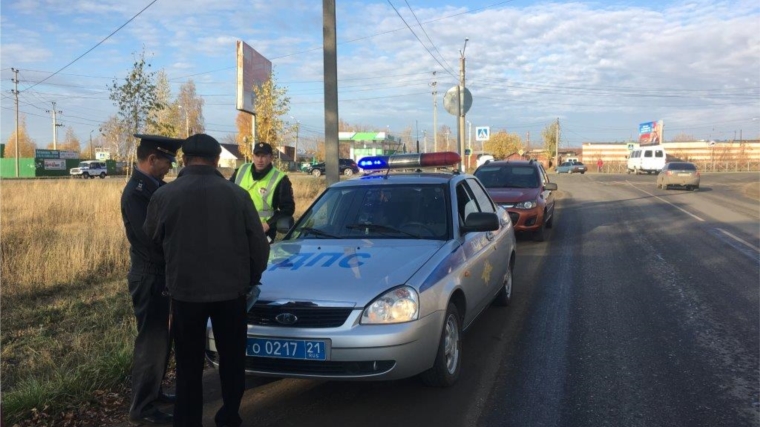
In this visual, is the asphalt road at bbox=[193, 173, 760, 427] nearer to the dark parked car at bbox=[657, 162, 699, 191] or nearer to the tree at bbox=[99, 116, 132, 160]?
the tree at bbox=[99, 116, 132, 160]

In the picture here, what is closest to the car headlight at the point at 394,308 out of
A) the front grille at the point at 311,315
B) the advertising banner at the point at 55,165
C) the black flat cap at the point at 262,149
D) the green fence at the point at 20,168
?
the front grille at the point at 311,315

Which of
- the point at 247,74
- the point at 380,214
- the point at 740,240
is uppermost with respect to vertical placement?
the point at 247,74

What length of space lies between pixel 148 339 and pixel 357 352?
4.57 ft

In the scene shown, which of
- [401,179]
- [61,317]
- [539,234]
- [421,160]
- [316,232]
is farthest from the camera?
[539,234]

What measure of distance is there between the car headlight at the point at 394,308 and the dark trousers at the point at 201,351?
0.79 metres

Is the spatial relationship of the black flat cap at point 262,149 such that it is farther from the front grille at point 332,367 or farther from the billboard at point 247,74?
the billboard at point 247,74

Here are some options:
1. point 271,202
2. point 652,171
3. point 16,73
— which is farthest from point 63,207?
point 16,73

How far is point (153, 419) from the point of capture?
3.76m

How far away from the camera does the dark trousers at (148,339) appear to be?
3650mm

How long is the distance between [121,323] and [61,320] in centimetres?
80

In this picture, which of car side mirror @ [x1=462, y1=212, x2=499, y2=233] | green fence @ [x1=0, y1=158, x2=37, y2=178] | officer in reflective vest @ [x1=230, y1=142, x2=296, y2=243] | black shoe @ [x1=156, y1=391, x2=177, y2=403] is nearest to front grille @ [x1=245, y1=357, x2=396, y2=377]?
black shoe @ [x1=156, y1=391, x2=177, y2=403]

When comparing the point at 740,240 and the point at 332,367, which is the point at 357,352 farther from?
the point at 740,240

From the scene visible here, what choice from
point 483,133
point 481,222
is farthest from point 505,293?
point 483,133

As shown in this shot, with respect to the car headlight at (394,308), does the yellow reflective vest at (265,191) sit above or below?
above
